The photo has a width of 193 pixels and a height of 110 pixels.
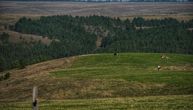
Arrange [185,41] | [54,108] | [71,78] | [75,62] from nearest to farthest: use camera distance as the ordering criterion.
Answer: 1. [54,108]
2. [71,78]
3. [75,62]
4. [185,41]

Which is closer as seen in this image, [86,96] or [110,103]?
[110,103]

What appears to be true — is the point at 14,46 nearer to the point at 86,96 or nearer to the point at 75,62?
the point at 75,62

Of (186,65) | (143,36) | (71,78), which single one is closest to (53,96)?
(71,78)

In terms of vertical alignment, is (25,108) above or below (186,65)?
above

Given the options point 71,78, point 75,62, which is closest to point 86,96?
point 71,78

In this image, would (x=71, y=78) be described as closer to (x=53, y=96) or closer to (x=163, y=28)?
(x=53, y=96)

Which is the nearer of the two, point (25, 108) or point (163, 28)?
point (25, 108)

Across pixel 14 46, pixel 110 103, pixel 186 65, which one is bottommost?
pixel 14 46

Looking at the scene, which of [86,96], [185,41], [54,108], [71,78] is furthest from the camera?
[185,41]

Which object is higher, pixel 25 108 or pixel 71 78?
pixel 25 108
